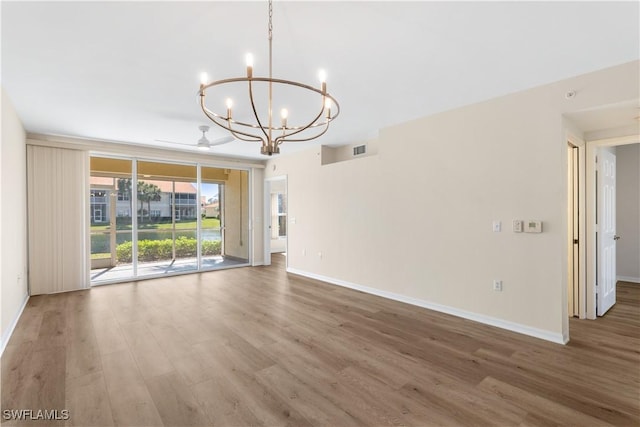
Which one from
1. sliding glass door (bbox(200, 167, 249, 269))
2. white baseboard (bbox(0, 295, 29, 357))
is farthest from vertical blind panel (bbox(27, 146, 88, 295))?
sliding glass door (bbox(200, 167, 249, 269))

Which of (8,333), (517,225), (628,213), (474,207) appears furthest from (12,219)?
(628,213)

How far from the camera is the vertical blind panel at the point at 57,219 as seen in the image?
473 centimetres

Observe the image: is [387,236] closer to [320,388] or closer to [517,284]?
[517,284]

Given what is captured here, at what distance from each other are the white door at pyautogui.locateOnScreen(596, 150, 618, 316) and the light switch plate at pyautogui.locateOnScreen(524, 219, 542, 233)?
125 cm

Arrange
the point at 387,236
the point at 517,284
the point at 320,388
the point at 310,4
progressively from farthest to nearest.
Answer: the point at 387,236 < the point at 517,284 < the point at 320,388 < the point at 310,4

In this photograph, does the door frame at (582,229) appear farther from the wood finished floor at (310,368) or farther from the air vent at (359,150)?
the air vent at (359,150)

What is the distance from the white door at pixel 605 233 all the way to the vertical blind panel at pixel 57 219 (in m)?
7.71

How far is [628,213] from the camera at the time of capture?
218 inches

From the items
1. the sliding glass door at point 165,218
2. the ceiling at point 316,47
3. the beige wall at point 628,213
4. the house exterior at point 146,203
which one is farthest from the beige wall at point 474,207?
the beige wall at point 628,213

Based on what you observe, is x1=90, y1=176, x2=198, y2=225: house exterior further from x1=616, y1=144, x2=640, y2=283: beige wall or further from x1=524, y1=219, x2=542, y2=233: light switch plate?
x1=616, y1=144, x2=640, y2=283: beige wall

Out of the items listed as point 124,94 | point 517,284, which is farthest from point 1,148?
point 517,284

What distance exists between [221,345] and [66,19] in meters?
2.90

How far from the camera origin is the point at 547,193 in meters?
3.08

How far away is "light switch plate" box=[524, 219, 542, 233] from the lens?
311 cm
